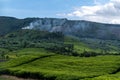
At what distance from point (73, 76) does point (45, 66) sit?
30.3 metres

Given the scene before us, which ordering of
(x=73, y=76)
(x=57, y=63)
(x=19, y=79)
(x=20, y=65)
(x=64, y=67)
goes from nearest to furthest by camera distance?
(x=73, y=76), (x=19, y=79), (x=64, y=67), (x=57, y=63), (x=20, y=65)

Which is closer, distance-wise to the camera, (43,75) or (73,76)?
(73,76)

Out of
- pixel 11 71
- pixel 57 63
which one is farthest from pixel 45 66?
pixel 11 71

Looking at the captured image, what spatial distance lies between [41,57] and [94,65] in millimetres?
40730

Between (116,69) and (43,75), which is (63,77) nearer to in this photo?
(43,75)

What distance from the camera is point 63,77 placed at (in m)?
97.4

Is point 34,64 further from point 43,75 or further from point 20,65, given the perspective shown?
point 43,75

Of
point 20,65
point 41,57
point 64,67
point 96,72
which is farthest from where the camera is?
point 41,57

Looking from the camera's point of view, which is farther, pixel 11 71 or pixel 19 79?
pixel 11 71

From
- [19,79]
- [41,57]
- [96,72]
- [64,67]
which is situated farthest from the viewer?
[41,57]

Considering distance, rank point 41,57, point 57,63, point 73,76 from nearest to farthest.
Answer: point 73,76 < point 57,63 < point 41,57

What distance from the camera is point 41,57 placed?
501 ft

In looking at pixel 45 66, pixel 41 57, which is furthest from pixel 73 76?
pixel 41 57

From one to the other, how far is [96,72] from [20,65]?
43.1m
